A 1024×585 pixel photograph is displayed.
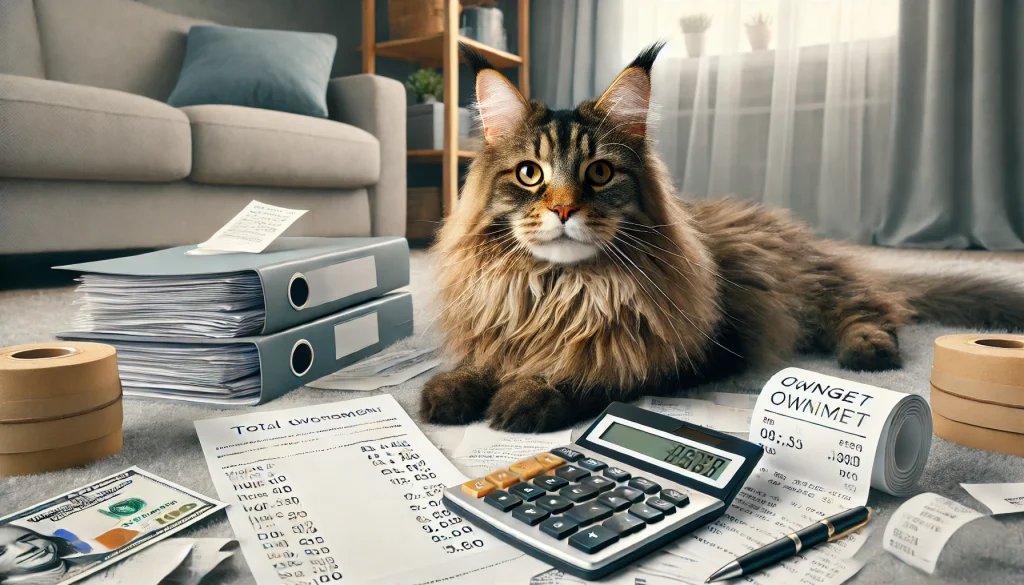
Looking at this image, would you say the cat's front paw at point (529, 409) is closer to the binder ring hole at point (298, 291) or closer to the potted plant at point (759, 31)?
the binder ring hole at point (298, 291)

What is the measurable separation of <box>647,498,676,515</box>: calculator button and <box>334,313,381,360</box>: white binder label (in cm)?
86

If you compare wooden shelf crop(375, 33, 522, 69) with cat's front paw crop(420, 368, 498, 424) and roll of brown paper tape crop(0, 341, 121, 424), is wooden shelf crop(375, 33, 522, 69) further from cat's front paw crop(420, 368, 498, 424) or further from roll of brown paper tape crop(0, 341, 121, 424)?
roll of brown paper tape crop(0, 341, 121, 424)

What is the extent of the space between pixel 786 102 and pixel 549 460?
382 cm

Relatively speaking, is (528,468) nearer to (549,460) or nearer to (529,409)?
(549,460)

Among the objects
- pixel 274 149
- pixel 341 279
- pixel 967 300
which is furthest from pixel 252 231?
pixel 967 300

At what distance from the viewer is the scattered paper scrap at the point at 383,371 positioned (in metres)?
1.33

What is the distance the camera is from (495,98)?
1.23m

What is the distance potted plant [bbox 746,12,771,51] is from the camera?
13.4 ft

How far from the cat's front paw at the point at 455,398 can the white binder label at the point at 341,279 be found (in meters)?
0.32

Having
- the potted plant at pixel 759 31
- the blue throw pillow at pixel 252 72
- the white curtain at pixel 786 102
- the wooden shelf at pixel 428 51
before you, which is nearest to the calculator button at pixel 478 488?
the blue throw pillow at pixel 252 72

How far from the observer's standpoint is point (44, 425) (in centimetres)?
88

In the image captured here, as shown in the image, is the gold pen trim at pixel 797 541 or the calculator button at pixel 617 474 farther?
the calculator button at pixel 617 474

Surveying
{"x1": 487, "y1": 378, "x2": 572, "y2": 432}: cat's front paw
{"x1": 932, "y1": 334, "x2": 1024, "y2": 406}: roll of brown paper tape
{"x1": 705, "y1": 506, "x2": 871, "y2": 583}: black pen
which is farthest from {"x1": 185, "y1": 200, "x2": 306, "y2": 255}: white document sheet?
{"x1": 932, "y1": 334, "x2": 1024, "y2": 406}: roll of brown paper tape

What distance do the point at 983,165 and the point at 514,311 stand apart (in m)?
3.42
